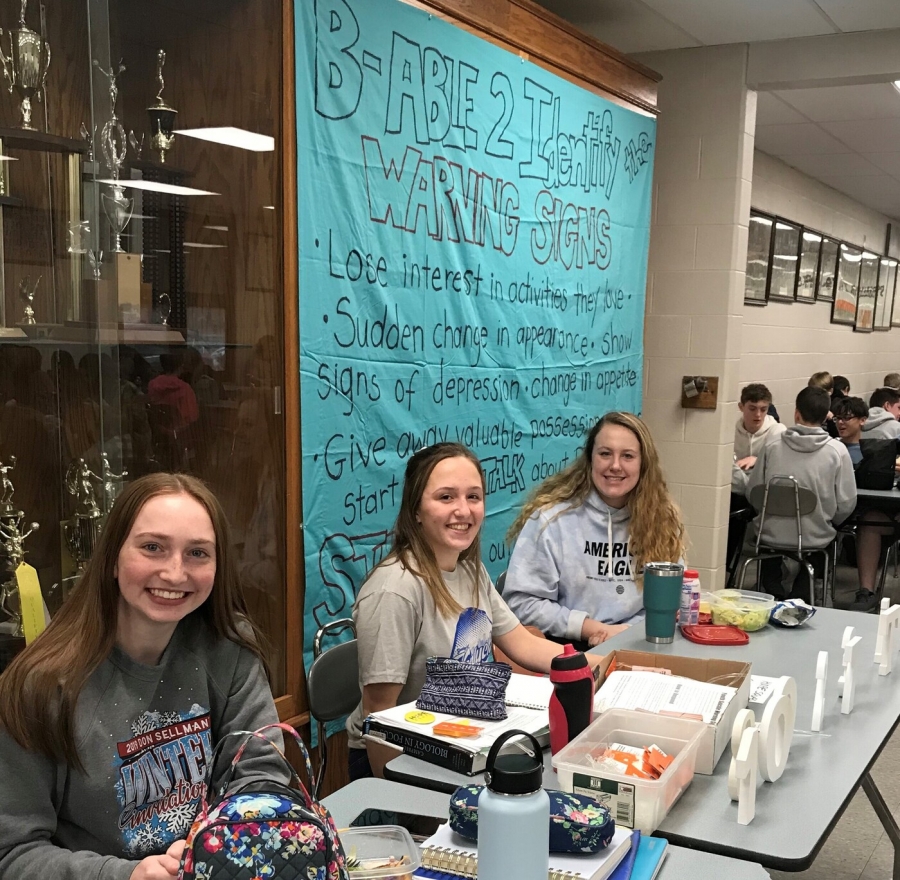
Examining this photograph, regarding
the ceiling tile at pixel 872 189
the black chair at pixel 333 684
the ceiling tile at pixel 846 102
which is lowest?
the black chair at pixel 333 684

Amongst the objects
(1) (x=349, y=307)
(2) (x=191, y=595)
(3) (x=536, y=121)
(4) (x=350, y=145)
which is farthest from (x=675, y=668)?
(3) (x=536, y=121)

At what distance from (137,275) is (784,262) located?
6118 mm

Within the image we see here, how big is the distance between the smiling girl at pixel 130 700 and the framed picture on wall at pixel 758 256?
18.6ft

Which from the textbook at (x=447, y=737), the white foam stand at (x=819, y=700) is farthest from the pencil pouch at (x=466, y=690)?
the white foam stand at (x=819, y=700)

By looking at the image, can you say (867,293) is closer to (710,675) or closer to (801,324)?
(801,324)

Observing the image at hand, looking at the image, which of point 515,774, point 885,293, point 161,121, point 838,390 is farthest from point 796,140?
point 515,774

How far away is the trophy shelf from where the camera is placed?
2064 mm

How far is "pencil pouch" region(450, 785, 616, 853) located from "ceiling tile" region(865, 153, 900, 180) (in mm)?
6917

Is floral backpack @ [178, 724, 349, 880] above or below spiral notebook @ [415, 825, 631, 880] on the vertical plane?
above

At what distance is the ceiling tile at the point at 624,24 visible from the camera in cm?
409

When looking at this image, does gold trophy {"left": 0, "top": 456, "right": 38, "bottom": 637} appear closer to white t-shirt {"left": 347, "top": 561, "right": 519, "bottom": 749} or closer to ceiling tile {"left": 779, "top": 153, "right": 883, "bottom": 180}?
white t-shirt {"left": 347, "top": 561, "right": 519, "bottom": 749}

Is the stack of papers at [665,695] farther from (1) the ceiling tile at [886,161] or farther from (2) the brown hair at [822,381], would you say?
(1) the ceiling tile at [886,161]

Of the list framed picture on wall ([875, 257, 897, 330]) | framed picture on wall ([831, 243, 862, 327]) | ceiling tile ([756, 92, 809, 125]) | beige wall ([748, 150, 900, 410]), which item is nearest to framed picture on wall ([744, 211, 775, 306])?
beige wall ([748, 150, 900, 410])

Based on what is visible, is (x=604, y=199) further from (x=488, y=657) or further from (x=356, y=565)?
(x=488, y=657)
